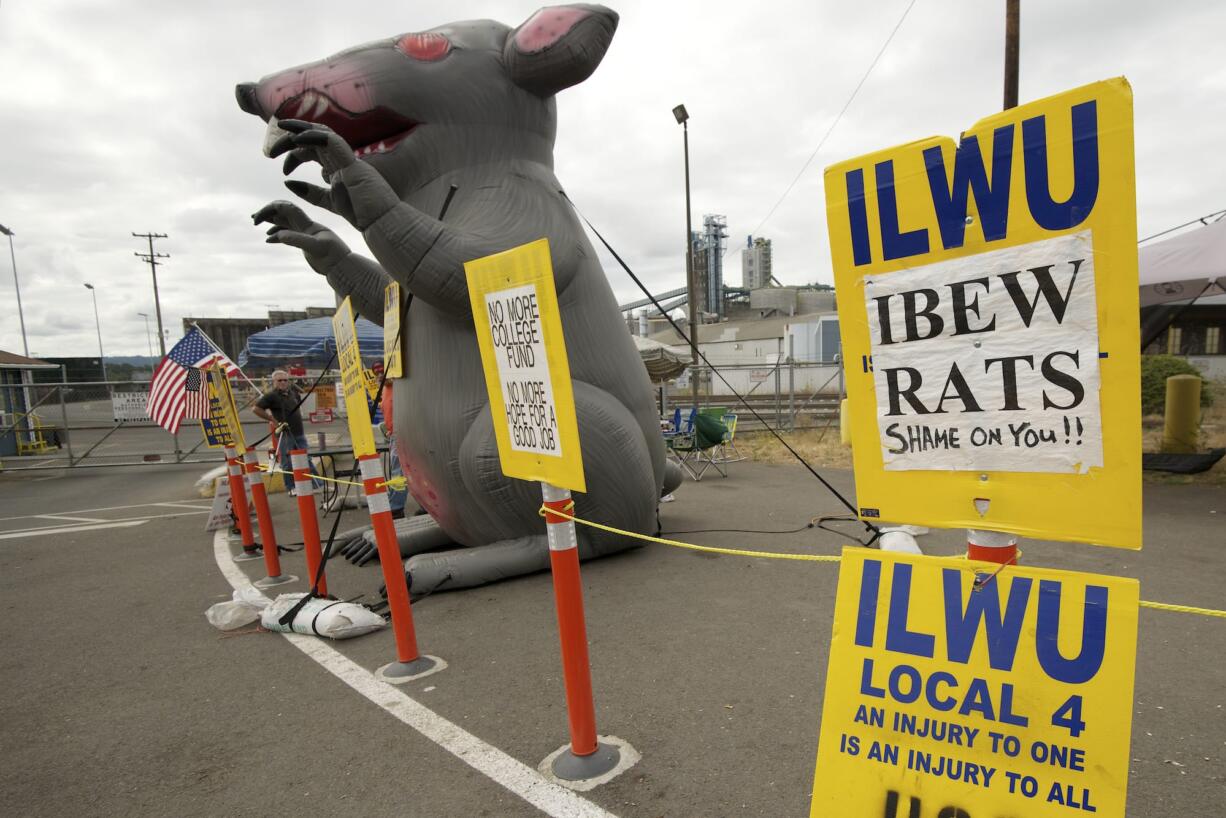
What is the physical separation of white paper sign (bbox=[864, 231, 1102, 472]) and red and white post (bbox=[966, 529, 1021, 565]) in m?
0.15

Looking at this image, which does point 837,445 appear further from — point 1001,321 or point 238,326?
point 238,326

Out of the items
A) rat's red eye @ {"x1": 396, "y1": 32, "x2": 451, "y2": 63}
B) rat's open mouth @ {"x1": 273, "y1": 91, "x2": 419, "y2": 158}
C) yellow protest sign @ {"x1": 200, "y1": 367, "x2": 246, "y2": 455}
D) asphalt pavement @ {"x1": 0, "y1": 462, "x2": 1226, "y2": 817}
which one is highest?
rat's red eye @ {"x1": 396, "y1": 32, "x2": 451, "y2": 63}

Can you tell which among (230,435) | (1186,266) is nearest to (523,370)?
(230,435)

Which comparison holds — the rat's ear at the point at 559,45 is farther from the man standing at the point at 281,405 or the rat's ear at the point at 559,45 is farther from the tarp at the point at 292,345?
the tarp at the point at 292,345

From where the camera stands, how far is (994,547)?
4.42 feet

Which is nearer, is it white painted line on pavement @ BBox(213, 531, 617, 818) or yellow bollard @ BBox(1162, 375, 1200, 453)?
white painted line on pavement @ BBox(213, 531, 617, 818)

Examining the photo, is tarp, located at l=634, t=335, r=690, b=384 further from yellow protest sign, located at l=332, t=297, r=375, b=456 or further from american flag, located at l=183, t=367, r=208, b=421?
yellow protest sign, located at l=332, t=297, r=375, b=456

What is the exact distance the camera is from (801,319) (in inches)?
1613

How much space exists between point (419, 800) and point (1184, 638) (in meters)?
3.47

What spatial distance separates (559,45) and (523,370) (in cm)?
259

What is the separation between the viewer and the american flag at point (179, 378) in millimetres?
5496

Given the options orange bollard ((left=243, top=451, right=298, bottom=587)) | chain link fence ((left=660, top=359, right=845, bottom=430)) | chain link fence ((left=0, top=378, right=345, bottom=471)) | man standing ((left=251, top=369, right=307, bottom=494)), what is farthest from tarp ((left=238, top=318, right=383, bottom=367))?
orange bollard ((left=243, top=451, right=298, bottom=587))

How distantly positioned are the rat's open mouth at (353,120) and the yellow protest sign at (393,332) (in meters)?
0.98

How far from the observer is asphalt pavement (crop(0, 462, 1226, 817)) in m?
2.14
